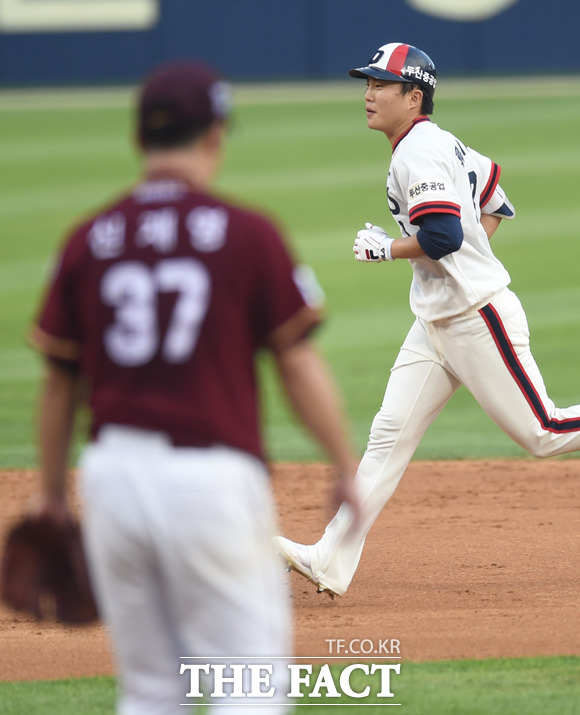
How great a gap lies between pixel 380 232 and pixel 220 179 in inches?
568

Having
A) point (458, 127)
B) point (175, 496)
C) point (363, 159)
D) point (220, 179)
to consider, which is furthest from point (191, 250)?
point (458, 127)

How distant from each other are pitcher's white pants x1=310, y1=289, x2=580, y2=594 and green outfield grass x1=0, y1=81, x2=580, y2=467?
4.25 feet

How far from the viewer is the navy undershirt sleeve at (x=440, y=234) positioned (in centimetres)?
469

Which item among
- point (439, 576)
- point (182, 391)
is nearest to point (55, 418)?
point (182, 391)

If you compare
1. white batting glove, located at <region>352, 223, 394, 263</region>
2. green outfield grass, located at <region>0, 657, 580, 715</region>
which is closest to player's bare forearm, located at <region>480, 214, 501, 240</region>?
white batting glove, located at <region>352, 223, 394, 263</region>

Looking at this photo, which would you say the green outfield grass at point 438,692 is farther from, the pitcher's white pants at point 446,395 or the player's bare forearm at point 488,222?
the player's bare forearm at point 488,222

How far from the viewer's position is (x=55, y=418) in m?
2.75

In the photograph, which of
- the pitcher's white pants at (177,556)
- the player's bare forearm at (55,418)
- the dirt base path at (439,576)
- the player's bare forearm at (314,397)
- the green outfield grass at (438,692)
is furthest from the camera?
the dirt base path at (439,576)

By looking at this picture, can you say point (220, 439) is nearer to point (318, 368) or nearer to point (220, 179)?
point (318, 368)

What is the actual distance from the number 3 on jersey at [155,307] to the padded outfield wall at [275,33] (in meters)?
24.9

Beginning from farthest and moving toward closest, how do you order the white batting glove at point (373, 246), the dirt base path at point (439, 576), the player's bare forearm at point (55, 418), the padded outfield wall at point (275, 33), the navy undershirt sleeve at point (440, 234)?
the padded outfield wall at point (275, 33)
the white batting glove at point (373, 246)
the navy undershirt sleeve at point (440, 234)
the dirt base path at point (439, 576)
the player's bare forearm at point (55, 418)

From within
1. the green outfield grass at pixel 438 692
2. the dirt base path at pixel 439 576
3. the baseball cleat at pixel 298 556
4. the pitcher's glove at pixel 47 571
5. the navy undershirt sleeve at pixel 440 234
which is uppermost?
the navy undershirt sleeve at pixel 440 234

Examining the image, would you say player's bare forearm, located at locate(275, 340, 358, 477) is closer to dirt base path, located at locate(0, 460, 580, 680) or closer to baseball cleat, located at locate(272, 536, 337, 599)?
dirt base path, located at locate(0, 460, 580, 680)

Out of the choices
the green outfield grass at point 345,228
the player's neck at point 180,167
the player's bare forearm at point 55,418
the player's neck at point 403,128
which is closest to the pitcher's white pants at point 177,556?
the player's bare forearm at point 55,418
